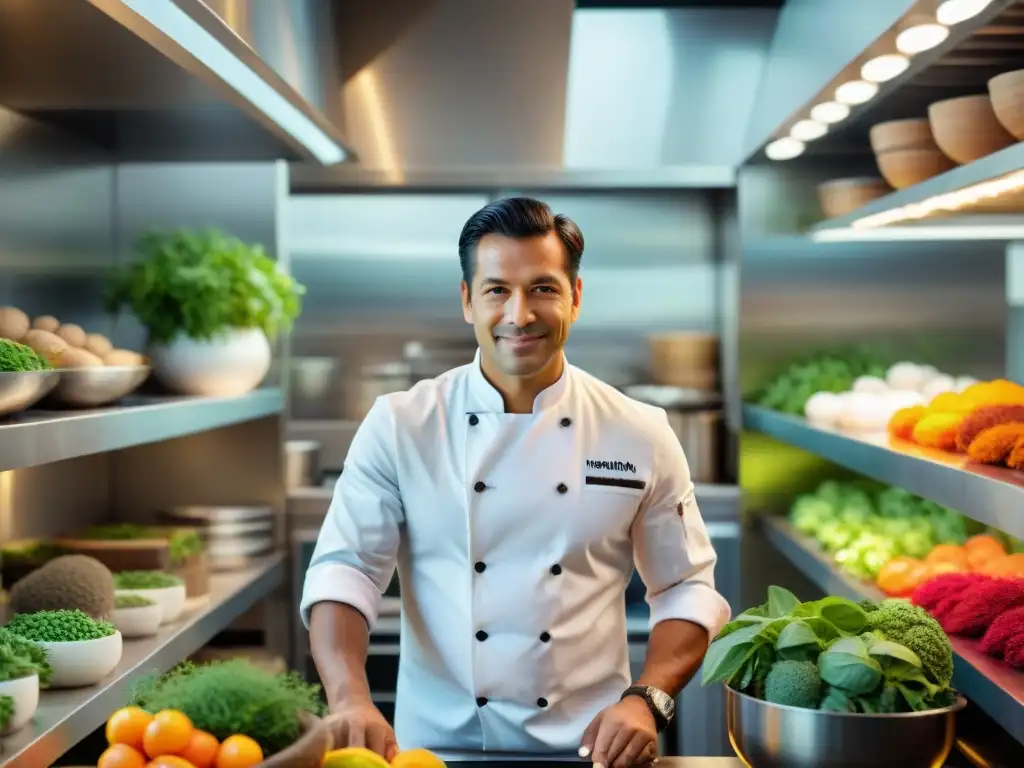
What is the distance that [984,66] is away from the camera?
9.62ft

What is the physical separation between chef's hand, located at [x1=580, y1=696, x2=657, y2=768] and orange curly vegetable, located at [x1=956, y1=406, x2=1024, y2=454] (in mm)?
866

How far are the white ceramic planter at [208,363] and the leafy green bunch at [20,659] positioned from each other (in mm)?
1299

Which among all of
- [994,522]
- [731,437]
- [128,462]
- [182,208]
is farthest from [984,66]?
[128,462]

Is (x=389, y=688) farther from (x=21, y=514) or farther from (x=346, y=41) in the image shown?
(x=346, y=41)

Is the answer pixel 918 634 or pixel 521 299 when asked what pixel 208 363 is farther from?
pixel 918 634

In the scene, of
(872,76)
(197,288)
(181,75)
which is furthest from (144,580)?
(872,76)

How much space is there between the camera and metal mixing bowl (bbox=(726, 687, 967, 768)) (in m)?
1.53

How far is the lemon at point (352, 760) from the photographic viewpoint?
59.1 inches

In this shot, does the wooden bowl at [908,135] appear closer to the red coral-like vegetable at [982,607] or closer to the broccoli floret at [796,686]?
the red coral-like vegetable at [982,607]

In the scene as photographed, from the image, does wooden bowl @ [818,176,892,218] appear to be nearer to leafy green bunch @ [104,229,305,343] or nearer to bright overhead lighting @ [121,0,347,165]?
bright overhead lighting @ [121,0,347,165]

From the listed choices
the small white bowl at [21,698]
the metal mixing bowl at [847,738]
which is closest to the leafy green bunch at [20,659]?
the small white bowl at [21,698]

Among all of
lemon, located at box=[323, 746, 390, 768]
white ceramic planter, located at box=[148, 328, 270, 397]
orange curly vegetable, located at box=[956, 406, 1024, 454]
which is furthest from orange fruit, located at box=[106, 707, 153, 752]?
white ceramic planter, located at box=[148, 328, 270, 397]

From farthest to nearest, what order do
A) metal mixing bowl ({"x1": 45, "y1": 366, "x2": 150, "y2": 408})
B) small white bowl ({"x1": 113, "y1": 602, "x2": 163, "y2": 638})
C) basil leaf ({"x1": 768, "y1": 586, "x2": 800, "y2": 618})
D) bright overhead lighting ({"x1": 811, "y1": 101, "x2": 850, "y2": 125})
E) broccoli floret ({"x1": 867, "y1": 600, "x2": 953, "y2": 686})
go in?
bright overhead lighting ({"x1": 811, "y1": 101, "x2": 850, "y2": 125}), small white bowl ({"x1": 113, "y1": 602, "x2": 163, "y2": 638}), metal mixing bowl ({"x1": 45, "y1": 366, "x2": 150, "y2": 408}), basil leaf ({"x1": 768, "y1": 586, "x2": 800, "y2": 618}), broccoli floret ({"x1": 867, "y1": 600, "x2": 953, "y2": 686})

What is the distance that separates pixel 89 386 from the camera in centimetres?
244
